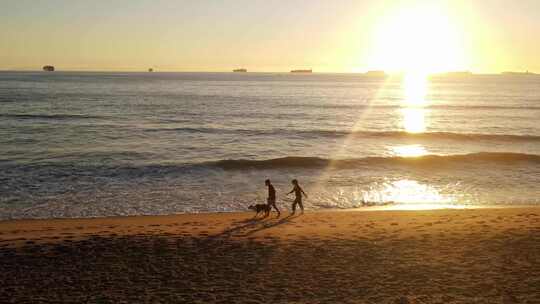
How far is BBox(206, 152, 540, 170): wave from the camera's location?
93.0ft

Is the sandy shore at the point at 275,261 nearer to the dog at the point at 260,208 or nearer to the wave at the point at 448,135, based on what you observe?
the dog at the point at 260,208

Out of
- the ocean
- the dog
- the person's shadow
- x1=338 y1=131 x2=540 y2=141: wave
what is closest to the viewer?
the person's shadow

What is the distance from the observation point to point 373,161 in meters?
29.7

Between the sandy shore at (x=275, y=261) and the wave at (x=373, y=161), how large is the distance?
12.8 m

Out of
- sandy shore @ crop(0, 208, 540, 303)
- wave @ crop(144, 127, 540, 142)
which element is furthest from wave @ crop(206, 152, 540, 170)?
sandy shore @ crop(0, 208, 540, 303)

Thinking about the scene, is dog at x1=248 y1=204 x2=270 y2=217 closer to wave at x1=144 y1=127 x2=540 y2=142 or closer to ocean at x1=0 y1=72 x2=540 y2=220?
ocean at x1=0 y1=72 x2=540 y2=220

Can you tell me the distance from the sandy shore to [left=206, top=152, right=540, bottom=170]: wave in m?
12.8

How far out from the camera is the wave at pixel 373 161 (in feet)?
93.0

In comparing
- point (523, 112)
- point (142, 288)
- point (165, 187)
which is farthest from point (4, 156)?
point (523, 112)

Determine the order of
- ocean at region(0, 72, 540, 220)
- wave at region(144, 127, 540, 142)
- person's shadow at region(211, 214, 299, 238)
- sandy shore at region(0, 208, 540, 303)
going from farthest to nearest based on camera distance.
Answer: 1. wave at region(144, 127, 540, 142)
2. ocean at region(0, 72, 540, 220)
3. person's shadow at region(211, 214, 299, 238)
4. sandy shore at region(0, 208, 540, 303)

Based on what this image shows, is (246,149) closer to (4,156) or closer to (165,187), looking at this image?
(165,187)

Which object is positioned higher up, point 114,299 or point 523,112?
point 523,112

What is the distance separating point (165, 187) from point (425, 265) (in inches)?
568

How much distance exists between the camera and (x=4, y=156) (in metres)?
28.8
